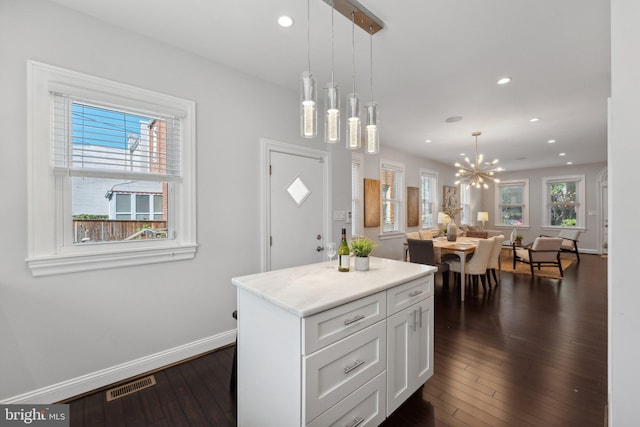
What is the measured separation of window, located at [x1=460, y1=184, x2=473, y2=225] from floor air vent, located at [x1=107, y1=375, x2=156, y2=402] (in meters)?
9.12

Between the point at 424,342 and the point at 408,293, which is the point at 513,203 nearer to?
the point at 424,342

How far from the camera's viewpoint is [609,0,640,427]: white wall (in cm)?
93

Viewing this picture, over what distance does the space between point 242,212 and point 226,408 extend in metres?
1.61

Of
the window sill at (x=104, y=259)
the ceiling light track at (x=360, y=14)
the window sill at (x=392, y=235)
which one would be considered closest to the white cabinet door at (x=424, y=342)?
the window sill at (x=104, y=259)

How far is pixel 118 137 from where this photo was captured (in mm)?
2061

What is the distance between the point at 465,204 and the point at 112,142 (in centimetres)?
954

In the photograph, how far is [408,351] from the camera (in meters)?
1.69

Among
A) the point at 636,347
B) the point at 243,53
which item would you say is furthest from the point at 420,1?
the point at 636,347

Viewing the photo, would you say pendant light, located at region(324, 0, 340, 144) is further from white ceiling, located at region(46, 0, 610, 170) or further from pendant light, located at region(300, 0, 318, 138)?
white ceiling, located at region(46, 0, 610, 170)

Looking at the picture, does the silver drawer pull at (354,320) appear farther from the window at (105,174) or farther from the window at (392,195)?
the window at (392,195)

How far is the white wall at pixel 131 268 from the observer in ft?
5.49

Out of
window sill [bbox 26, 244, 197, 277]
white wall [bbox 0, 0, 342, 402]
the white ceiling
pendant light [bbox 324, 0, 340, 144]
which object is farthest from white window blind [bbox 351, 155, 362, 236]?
pendant light [bbox 324, 0, 340, 144]

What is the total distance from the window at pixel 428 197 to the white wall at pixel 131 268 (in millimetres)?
5147

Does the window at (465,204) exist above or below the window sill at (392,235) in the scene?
above
